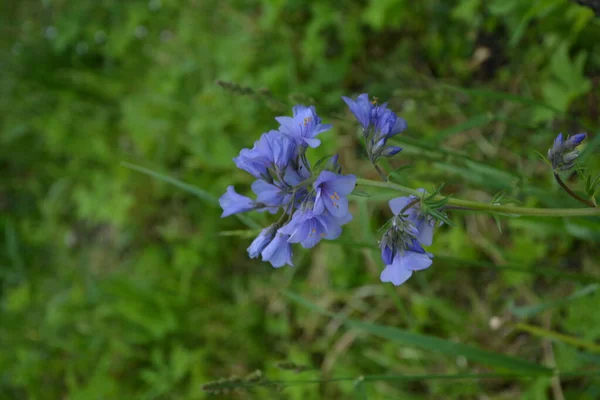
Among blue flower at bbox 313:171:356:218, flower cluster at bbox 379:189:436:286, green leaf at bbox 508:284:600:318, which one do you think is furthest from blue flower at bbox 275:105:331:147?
green leaf at bbox 508:284:600:318

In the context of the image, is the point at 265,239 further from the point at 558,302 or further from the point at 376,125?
the point at 558,302

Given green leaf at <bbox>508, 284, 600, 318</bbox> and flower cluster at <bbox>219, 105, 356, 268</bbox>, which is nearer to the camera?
flower cluster at <bbox>219, 105, 356, 268</bbox>

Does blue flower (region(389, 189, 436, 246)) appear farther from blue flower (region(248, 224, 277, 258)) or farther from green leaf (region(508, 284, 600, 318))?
green leaf (region(508, 284, 600, 318))

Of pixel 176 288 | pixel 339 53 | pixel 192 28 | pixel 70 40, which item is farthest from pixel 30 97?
pixel 339 53

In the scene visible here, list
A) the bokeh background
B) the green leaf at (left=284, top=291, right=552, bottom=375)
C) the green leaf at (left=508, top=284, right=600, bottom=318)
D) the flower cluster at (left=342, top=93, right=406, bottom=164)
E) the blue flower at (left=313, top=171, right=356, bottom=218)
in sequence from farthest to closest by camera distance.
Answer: the bokeh background
the green leaf at (left=508, top=284, right=600, bottom=318)
the green leaf at (left=284, top=291, right=552, bottom=375)
the flower cluster at (left=342, top=93, right=406, bottom=164)
the blue flower at (left=313, top=171, right=356, bottom=218)

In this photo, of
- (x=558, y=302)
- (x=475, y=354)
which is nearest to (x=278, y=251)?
(x=475, y=354)

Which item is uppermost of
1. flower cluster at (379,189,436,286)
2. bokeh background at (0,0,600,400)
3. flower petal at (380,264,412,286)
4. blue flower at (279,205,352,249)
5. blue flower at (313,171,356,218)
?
blue flower at (313,171,356,218)
